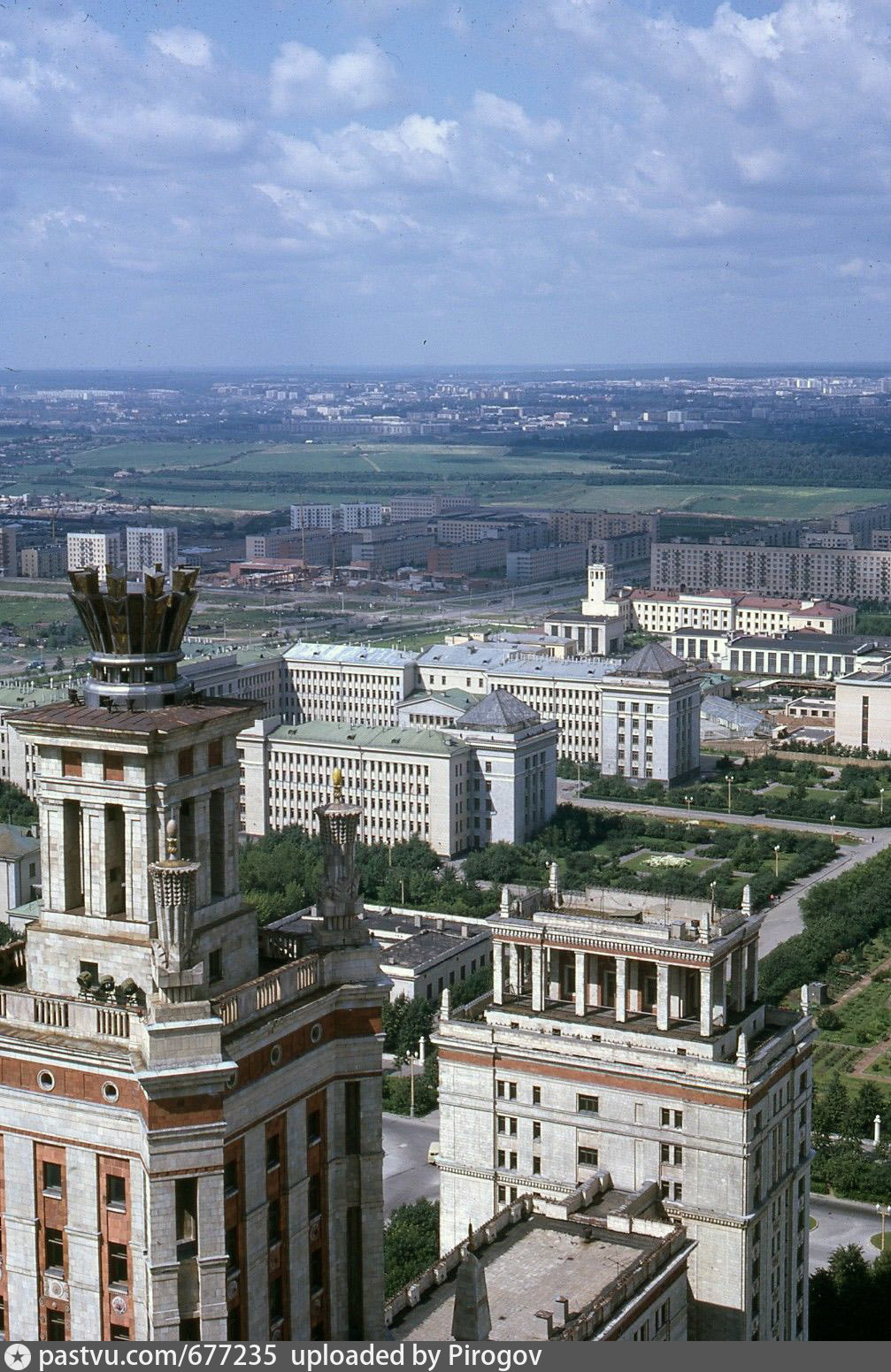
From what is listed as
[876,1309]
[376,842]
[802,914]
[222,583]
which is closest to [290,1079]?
[876,1309]

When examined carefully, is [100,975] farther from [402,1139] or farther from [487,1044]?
[402,1139]

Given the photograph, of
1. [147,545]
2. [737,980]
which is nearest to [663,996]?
[737,980]

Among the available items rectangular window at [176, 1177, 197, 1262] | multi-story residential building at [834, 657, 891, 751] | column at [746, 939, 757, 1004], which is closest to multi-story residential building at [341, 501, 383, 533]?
multi-story residential building at [834, 657, 891, 751]

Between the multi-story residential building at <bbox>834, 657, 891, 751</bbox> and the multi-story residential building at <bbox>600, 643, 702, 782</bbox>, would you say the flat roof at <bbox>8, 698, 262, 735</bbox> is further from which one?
the multi-story residential building at <bbox>834, 657, 891, 751</bbox>

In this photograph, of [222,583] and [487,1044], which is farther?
[222,583]

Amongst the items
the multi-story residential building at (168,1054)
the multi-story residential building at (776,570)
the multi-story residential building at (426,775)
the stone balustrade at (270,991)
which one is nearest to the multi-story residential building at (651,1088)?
the multi-story residential building at (168,1054)

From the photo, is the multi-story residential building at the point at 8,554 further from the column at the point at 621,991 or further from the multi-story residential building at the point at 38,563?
the column at the point at 621,991
